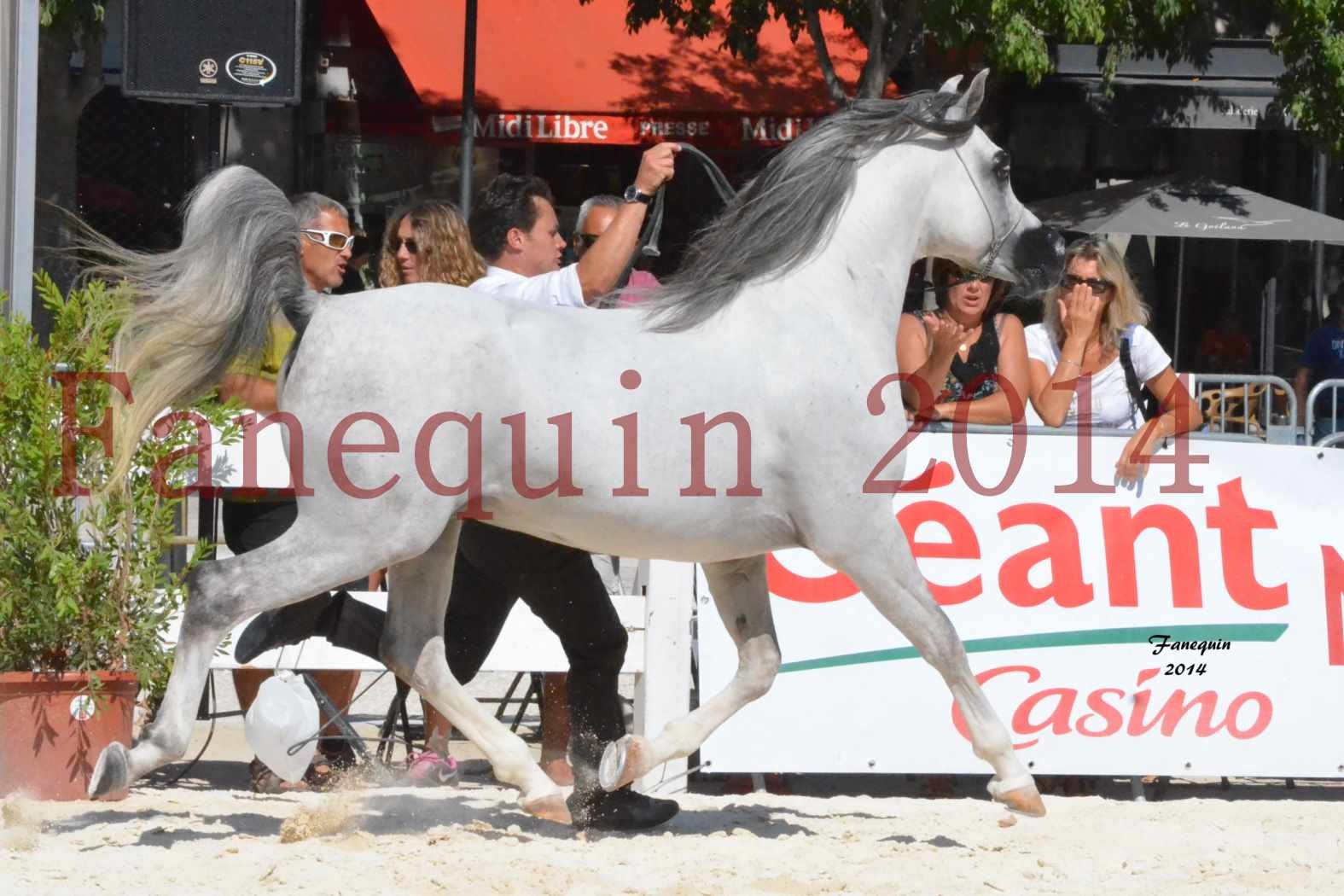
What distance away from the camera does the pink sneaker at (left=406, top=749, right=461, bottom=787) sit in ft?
17.6

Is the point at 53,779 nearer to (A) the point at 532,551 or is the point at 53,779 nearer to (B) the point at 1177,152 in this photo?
(A) the point at 532,551

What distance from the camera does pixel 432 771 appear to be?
17.7 feet

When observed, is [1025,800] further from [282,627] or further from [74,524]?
[74,524]

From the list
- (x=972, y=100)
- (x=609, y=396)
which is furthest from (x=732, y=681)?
(x=972, y=100)

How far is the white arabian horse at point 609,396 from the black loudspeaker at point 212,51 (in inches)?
171

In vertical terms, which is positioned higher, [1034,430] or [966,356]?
[966,356]

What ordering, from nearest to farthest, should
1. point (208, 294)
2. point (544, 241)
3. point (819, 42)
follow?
1. point (208, 294)
2. point (544, 241)
3. point (819, 42)

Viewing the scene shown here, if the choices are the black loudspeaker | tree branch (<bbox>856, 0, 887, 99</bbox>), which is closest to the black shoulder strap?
the black loudspeaker

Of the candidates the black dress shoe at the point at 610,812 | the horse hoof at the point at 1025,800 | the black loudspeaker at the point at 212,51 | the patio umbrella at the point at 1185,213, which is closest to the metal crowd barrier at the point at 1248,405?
the patio umbrella at the point at 1185,213

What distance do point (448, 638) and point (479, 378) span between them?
4.15 feet

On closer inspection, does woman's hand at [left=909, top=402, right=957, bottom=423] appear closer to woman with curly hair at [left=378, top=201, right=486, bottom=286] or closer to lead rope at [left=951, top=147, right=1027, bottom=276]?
lead rope at [left=951, top=147, right=1027, bottom=276]

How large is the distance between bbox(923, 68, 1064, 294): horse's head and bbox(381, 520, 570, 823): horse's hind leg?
1.56m

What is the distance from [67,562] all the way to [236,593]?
100 centimetres

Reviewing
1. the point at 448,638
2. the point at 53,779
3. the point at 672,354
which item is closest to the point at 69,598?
the point at 53,779
